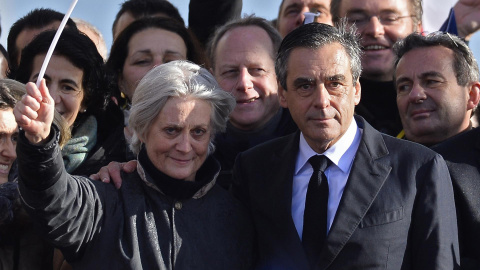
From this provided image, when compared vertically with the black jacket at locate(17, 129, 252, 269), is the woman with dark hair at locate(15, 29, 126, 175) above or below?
above

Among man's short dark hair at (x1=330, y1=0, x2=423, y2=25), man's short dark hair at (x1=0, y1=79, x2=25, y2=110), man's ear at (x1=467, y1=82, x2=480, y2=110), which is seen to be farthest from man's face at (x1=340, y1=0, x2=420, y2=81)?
man's short dark hair at (x1=0, y1=79, x2=25, y2=110)

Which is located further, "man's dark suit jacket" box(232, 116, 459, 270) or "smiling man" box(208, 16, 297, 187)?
"smiling man" box(208, 16, 297, 187)

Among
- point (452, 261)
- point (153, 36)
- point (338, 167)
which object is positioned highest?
point (153, 36)

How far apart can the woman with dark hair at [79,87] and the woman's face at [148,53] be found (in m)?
0.23

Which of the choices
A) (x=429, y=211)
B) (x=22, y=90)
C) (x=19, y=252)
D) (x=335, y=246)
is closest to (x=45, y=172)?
Answer: (x=19, y=252)

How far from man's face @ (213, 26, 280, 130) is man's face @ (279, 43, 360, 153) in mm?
948

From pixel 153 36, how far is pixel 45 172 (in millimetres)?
2091

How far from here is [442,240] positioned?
11.7ft

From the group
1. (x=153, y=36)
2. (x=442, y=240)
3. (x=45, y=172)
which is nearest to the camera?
(x=45, y=172)

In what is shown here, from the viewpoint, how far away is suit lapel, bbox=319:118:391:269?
362cm

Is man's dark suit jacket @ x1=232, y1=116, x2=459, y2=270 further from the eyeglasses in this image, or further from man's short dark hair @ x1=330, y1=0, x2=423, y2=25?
man's short dark hair @ x1=330, y1=0, x2=423, y2=25

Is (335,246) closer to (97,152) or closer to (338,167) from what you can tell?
(338,167)

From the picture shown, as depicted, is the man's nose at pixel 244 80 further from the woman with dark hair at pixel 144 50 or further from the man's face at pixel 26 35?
the man's face at pixel 26 35

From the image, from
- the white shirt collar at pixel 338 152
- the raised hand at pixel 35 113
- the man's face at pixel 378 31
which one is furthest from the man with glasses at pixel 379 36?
the raised hand at pixel 35 113
